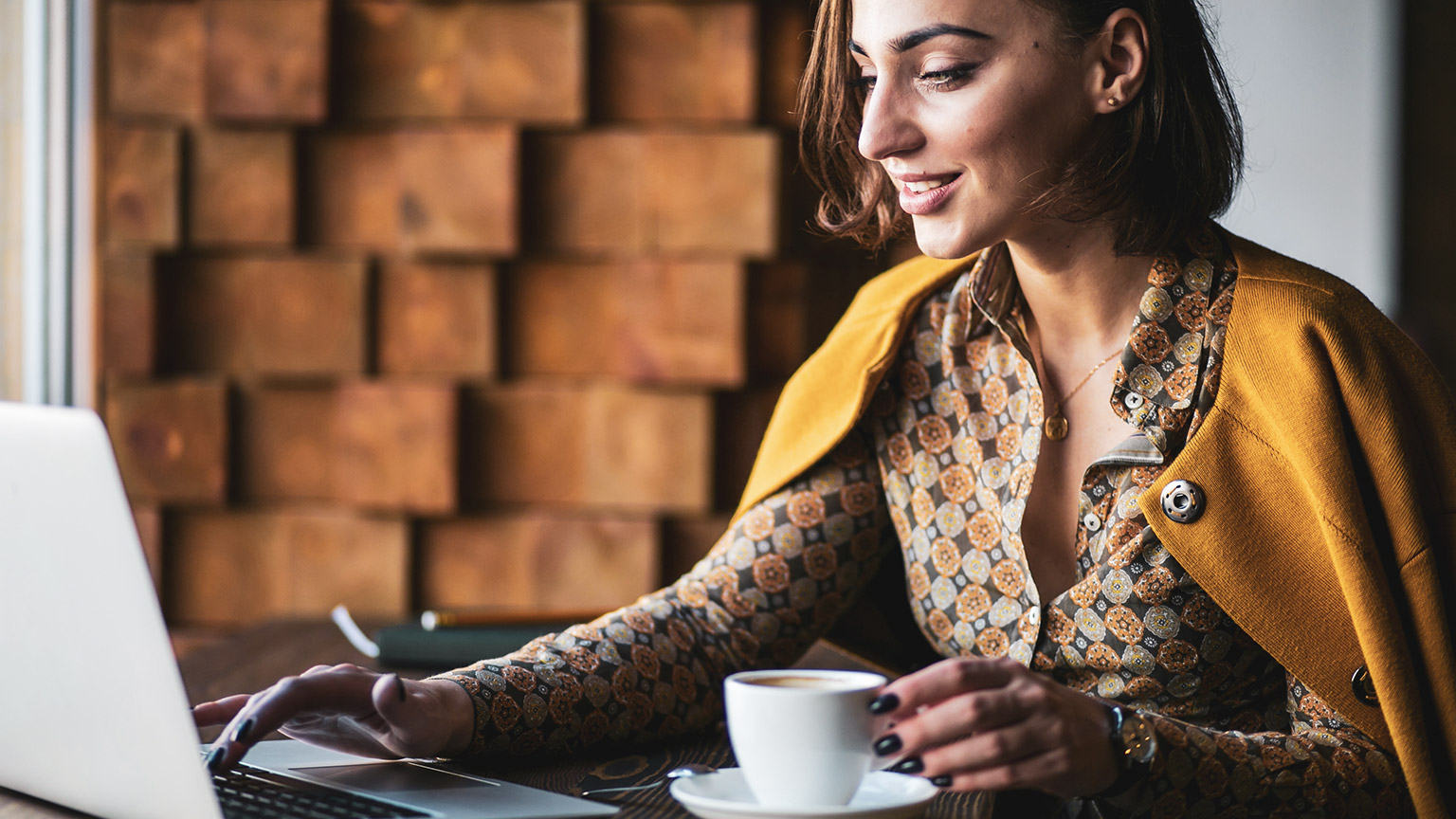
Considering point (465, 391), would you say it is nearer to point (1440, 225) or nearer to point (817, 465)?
point (817, 465)

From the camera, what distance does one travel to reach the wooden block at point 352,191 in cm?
236

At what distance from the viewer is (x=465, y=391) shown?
2.38 meters

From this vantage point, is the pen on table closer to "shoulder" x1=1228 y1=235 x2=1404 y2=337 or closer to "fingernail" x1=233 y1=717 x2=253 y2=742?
"fingernail" x1=233 y1=717 x2=253 y2=742

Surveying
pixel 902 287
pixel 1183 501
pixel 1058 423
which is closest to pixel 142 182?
pixel 902 287

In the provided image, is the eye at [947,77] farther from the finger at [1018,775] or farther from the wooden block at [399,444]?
the wooden block at [399,444]

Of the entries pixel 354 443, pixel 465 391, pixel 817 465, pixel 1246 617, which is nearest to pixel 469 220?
pixel 465 391

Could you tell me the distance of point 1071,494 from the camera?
1190 millimetres

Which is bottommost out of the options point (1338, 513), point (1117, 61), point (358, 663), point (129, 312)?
point (358, 663)

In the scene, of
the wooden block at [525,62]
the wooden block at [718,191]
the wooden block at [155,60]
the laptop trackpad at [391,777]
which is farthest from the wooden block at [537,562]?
the laptop trackpad at [391,777]

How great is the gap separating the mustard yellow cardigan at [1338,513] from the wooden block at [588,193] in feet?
4.55

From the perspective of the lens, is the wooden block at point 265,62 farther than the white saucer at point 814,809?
Yes

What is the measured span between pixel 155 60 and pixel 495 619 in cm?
149

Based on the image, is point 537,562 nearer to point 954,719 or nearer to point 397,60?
point 397,60

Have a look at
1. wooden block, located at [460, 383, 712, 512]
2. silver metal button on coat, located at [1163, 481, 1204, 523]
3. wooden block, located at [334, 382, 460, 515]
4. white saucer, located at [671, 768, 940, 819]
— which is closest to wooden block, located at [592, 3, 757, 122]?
wooden block, located at [460, 383, 712, 512]
